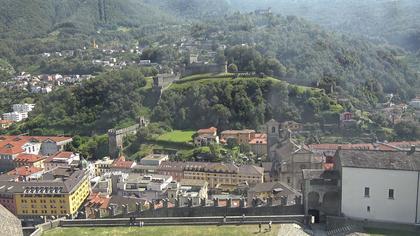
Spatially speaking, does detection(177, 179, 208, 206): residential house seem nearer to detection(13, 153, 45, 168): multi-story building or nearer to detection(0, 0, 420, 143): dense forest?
detection(13, 153, 45, 168): multi-story building

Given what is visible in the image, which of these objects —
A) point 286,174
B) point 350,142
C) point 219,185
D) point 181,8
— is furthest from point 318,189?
point 181,8

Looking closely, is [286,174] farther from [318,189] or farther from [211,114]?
[211,114]

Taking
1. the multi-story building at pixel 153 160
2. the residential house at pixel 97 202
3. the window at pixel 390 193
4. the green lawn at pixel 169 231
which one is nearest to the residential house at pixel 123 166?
the multi-story building at pixel 153 160

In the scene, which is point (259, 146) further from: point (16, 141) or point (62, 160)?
point (16, 141)

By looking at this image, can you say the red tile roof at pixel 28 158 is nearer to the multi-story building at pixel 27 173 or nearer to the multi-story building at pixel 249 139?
the multi-story building at pixel 27 173

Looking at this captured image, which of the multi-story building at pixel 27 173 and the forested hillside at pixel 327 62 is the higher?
the forested hillside at pixel 327 62

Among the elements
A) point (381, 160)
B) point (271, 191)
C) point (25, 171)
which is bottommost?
point (25, 171)

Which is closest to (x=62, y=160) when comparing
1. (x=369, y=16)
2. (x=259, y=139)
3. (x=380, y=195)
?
(x=259, y=139)

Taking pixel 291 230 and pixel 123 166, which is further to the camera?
pixel 123 166
